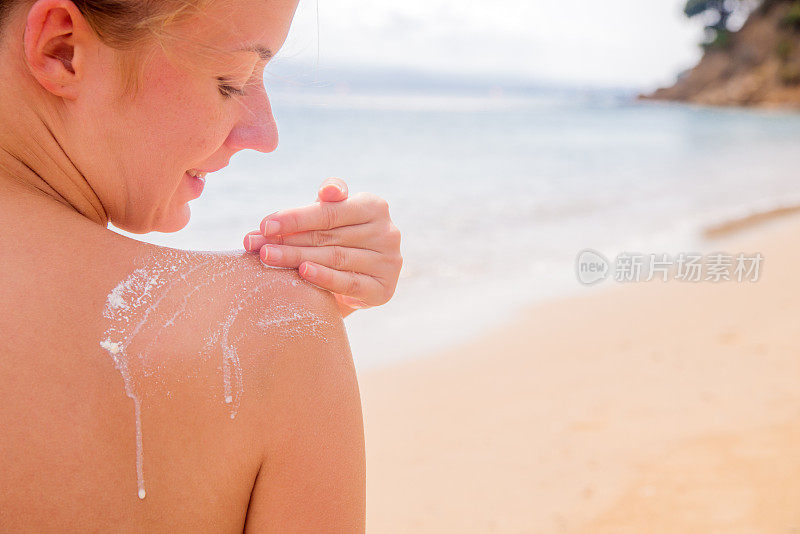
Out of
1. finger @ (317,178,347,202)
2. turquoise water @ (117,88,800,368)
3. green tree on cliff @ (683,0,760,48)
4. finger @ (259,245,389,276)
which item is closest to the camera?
finger @ (259,245,389,276)

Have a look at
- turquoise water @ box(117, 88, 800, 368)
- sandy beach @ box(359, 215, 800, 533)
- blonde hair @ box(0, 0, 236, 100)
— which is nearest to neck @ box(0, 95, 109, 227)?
blonde hair @ box(0, 0, 236, 100)

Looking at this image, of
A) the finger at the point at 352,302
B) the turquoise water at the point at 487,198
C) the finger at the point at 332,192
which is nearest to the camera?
the finger at the point at 332,192

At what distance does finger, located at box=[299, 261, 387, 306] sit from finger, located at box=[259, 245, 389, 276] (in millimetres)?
16

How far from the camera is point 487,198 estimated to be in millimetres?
10117

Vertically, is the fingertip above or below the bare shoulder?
above

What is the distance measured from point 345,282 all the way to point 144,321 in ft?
1.10

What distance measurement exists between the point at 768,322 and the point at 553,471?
257cm

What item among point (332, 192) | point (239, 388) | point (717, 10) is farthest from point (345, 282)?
point (717, 10)

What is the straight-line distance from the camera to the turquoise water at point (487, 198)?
5.72 m

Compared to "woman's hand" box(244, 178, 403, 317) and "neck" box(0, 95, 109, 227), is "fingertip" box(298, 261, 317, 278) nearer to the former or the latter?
"woman's hand" box(244, 178, 403, 317)

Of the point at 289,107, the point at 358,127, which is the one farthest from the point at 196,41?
the point at 289,107

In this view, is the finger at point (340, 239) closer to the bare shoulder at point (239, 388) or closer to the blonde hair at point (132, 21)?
the bare shoulder at point (239, 388)

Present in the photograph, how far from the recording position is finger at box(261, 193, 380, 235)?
1.13m

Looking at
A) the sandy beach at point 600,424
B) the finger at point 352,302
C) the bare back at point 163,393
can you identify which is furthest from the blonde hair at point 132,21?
the sandy beach at point 600,424
